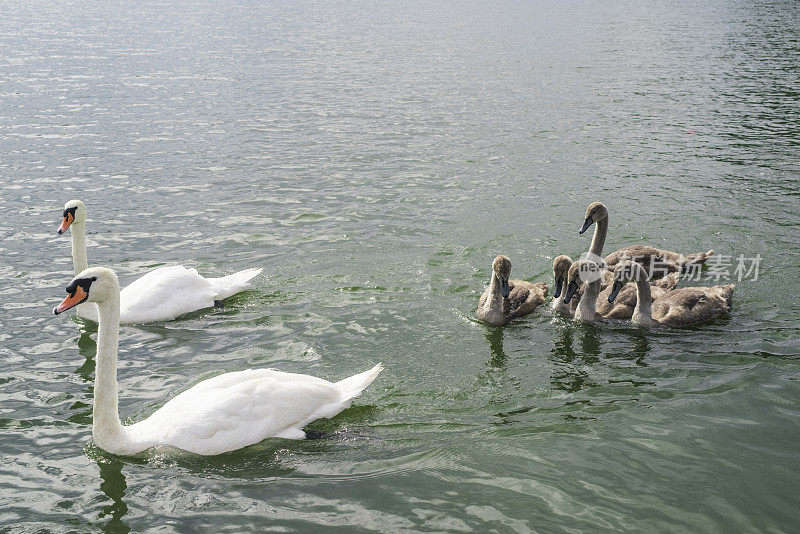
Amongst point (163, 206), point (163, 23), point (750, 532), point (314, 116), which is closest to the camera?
point (750, 532)

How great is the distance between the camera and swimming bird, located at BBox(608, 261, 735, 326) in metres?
10.0

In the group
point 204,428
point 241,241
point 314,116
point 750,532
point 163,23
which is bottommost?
point 750,532

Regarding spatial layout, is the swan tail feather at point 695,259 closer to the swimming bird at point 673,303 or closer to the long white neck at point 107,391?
the swimming bird at point 673,303

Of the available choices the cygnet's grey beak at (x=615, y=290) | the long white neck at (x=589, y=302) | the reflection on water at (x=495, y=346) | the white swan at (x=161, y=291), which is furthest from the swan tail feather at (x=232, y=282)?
the cygnet's grey beak at (x=615, y=290)

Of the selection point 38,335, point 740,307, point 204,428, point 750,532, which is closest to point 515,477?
point 750,532

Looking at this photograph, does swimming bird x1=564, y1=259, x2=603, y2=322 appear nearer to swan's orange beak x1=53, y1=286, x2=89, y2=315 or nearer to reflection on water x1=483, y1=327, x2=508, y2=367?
reflection on water x1=483, y1=327, x2=508, y2=367

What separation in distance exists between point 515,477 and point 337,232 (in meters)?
7.31

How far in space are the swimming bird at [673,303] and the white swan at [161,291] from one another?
5123mm

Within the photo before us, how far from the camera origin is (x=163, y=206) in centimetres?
1508

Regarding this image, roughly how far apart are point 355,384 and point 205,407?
1.55 m

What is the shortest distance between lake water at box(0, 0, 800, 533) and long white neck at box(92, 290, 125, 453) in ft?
0.98

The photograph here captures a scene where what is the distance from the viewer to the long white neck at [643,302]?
392 inches

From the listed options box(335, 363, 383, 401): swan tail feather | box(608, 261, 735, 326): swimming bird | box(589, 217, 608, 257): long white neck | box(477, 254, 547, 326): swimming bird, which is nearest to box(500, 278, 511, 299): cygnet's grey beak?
box(477, 254, 547, 326): swimming bird

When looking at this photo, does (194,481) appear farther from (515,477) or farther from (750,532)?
(750,532)
